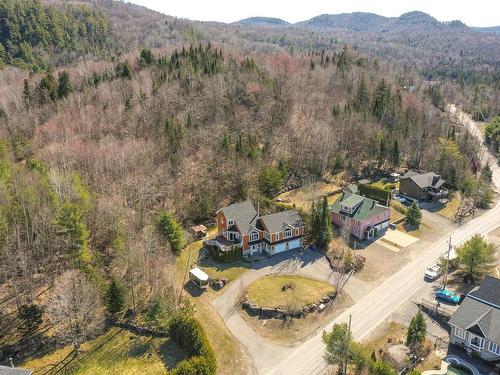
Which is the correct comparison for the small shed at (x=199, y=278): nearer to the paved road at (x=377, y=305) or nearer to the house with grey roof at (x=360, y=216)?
the paved road at (x=377, y=305)

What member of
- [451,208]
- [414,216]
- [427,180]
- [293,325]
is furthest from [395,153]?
[293,325]

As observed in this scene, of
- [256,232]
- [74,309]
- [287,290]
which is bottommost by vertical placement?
[287,290]

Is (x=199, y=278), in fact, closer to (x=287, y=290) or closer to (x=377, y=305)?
(x=287, y=290)

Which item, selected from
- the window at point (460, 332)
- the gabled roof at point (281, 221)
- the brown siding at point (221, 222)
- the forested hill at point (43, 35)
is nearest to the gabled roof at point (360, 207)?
the gabled roof at point (281, 221)

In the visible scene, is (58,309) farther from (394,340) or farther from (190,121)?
(190,121)

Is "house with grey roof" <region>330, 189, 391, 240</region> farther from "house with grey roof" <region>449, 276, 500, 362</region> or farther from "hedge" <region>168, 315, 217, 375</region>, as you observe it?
"hedge" <region>168, 315, 217, 375</region>

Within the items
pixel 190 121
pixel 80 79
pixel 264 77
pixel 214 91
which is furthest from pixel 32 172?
pixel 264 77
